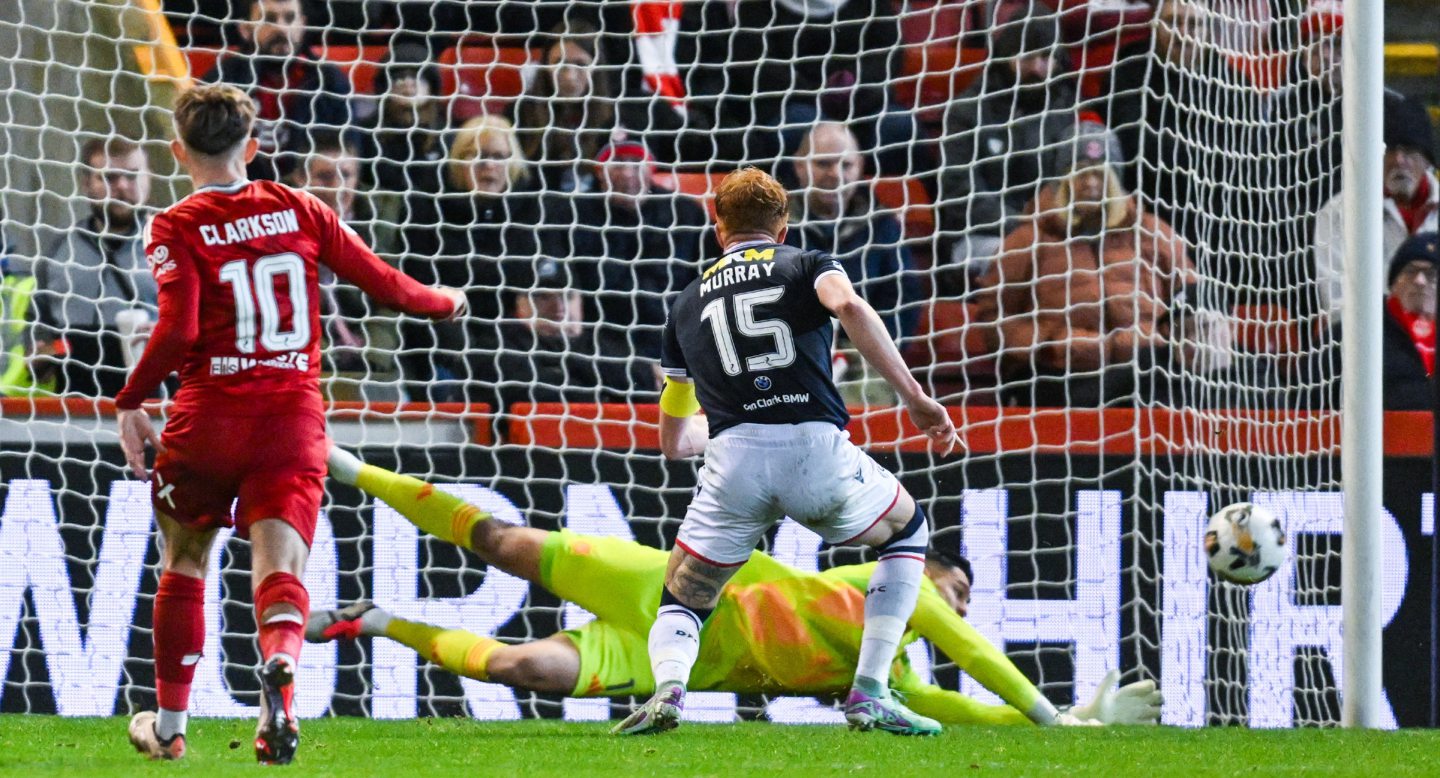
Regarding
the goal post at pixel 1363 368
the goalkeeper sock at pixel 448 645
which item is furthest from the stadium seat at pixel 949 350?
the goalkeeper sock at pixel 448 645

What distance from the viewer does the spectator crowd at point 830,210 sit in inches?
255

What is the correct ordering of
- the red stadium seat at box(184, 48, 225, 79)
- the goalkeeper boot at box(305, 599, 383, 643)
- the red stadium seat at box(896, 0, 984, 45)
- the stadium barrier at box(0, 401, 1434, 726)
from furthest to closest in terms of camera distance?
1. the red stadium seat at box(896, 0, 984, 45)
2. the red stadium seat at box(184, 48, 225, 79)
3. the stadium barrier at box(0, 401, 1434, 726)
4. the goalkeeper boot at box(305, 599, 383, 643)

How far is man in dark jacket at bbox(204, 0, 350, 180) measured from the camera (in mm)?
7145

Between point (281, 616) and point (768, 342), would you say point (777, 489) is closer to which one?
point (768, 342)

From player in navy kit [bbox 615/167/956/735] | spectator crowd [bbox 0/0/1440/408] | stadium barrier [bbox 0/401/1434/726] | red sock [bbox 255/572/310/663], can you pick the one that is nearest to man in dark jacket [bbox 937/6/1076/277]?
spectator crowd [bbox 0/0/1440/408]

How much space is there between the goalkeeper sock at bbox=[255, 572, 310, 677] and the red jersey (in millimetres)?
356

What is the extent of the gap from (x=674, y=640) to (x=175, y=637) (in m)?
1.28

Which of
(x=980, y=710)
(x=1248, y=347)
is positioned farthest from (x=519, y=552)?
(x=1248, y=347)

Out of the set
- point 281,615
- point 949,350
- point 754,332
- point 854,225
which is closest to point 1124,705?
point 754,332

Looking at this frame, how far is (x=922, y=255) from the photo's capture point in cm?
747

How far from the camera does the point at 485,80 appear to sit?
736 centimetres

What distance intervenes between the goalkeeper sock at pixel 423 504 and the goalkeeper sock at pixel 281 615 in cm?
178

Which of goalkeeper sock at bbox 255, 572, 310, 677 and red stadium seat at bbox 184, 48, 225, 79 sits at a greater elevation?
red stadium seat at bbox 184, 48, 225, 79

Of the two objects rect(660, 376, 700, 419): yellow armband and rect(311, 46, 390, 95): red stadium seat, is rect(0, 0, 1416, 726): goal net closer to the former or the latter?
rect(311, 46, 390, 95): red stadium seat
